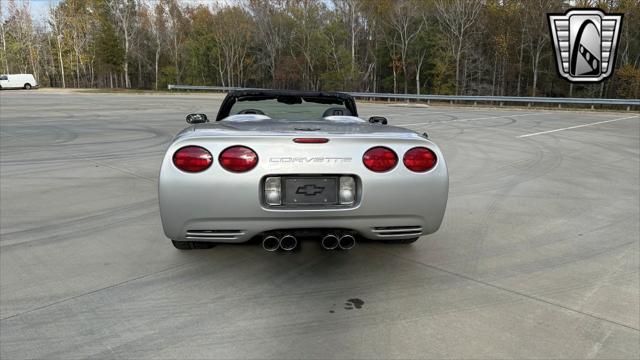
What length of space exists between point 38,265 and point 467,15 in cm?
4404

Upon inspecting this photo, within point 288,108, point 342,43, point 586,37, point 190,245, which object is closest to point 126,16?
point 342,43

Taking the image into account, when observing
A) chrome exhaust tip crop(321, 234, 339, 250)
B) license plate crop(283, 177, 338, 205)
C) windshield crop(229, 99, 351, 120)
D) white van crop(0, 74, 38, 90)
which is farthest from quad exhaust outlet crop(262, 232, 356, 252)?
white van crop(0, 74, 38, 90)

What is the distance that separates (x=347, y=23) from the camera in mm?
46938

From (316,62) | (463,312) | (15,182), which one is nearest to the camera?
(463,312)

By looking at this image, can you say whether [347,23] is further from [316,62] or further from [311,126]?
[311,126]

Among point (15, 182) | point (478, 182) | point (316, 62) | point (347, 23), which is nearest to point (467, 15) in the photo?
point (347, 23)

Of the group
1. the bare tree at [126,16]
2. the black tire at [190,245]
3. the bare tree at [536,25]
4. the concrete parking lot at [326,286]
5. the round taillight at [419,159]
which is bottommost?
the concrete parking lot at [326,286]

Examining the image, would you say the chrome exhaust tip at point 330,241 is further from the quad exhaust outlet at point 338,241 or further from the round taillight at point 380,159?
the round taillight at point 380,159

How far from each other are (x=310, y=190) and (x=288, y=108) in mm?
2049

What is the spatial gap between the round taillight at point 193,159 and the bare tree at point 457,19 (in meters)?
42.6

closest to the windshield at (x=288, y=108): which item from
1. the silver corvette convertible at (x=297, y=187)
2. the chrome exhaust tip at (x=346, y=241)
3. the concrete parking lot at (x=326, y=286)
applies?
the concrete parking lot at (x=326, y=286)

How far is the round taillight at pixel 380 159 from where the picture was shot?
2697 millimetres

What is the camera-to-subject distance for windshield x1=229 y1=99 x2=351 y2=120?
436cm

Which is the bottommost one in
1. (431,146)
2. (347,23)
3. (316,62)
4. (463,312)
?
(463,312)
